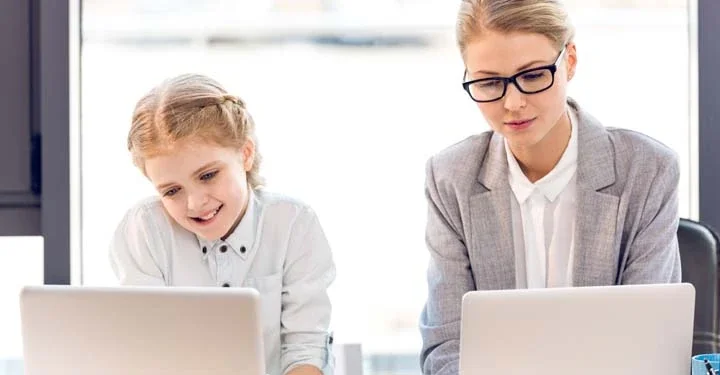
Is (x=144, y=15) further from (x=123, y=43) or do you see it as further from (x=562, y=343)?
(x=562, y=343)

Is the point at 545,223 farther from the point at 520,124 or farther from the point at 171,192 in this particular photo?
the point at 171,192

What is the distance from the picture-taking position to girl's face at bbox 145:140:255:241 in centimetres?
196

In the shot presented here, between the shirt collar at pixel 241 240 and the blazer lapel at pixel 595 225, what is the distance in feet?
2.12

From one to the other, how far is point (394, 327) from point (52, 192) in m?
0.91

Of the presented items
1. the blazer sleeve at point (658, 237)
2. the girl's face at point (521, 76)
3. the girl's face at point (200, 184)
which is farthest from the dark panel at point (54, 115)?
the blazer sleeve at point (658, 237)

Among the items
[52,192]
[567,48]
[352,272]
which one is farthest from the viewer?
[352,272]

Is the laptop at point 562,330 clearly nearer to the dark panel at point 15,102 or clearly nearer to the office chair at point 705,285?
the office chair at point 705,285

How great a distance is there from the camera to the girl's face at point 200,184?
1.96 metres

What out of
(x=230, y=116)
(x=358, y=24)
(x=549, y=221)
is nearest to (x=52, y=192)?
(x=230, y=116)

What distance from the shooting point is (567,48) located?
2.02 m

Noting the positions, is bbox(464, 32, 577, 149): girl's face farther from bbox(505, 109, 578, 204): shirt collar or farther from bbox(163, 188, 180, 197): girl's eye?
bbox(163, 188, 180, 197): girl's eye

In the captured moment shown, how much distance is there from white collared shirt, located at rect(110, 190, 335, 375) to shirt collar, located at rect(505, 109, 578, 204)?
407 mm

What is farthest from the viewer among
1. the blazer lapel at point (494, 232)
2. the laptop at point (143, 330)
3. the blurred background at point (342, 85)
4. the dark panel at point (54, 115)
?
the blurred background at point (342, 85)

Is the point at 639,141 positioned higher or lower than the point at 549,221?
higher
